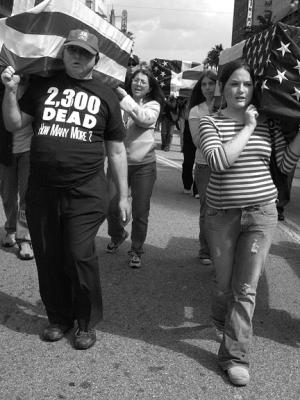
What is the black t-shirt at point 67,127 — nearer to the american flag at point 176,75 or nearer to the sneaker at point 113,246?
the sneaker at point 113,246

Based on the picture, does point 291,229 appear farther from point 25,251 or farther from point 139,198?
point 25,251

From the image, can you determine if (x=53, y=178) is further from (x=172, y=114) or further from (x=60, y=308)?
(x=172, y=114)

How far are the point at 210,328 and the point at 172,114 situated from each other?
38.9 feet

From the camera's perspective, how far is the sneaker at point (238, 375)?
3.04 m

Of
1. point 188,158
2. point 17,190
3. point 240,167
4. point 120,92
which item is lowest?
point 188,158

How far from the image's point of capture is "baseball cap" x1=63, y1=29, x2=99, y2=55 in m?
3.14

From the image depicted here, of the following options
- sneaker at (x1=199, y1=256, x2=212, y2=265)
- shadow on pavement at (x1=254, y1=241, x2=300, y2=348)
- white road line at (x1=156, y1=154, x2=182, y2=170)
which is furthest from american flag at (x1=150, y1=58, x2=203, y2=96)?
shadow on pavement at (x1=254, y1=241, x2=300, y2=348)

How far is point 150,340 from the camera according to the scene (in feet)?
11.8

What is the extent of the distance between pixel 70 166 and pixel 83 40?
0.76 m

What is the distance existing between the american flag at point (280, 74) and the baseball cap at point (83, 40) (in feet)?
Answer: 3.33

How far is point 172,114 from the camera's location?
15164mm

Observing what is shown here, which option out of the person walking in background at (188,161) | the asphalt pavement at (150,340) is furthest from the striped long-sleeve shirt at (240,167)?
the person walking in background at (188,161)

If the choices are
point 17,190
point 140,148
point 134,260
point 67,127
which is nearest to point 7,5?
point 17,190

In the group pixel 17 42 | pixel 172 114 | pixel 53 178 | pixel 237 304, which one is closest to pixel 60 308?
pixel 53 178
